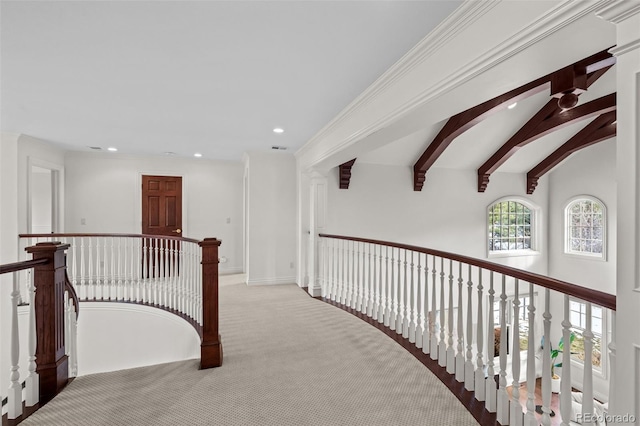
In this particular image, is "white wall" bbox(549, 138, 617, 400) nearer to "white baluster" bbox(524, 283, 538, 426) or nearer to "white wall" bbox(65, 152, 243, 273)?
"white baluster" bbox(524, 283, 538, 426)

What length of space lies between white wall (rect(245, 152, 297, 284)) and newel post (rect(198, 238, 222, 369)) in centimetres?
279

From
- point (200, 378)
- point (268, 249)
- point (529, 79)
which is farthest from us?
point (268, 249)

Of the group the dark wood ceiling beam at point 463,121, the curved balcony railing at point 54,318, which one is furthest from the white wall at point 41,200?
the dark wood ceiling beam at point 463,121

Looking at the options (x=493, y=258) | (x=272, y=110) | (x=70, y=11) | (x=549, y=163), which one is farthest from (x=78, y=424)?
(x=549, y=163)

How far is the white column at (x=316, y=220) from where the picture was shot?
4844 mm

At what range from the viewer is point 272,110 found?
336 cm

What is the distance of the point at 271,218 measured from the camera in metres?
5.58

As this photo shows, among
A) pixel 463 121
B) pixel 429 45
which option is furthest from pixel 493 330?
pixel 463 121

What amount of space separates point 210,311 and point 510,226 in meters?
7.33

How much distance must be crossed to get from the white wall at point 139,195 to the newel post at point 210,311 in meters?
3.84

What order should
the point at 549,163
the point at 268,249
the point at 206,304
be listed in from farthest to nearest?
the point at 549,163 → the point at 268,249 → the point at 206,304

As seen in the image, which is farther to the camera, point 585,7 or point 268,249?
point 268,249

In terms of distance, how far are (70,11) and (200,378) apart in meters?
2.54

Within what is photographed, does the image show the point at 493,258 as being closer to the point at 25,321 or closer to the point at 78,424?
the point at 78,424
